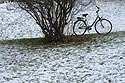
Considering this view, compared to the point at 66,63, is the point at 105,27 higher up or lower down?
higher up

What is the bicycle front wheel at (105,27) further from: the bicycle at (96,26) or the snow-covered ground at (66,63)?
the snow-covered ground at (66,63)

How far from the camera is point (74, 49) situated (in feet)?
33.8

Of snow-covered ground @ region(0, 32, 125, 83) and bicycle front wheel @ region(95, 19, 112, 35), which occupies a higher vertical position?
bicycle front wheel @ region(95, 19, 112, 35)

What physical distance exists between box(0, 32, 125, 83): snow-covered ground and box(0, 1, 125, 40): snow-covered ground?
4.88 metres

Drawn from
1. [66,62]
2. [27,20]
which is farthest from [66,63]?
[27,20]

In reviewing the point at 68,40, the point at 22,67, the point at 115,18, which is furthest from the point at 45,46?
the point at 115,18

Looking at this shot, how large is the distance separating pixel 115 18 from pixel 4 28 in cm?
757

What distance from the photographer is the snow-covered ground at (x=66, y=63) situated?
726 centimetres

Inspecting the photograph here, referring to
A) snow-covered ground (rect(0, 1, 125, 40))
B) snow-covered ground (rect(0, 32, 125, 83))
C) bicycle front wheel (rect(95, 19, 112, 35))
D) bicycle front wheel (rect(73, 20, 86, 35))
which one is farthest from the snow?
snow-covered ground (rect(0, 1, 125, 40))

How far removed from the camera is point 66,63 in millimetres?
8641

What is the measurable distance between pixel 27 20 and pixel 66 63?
41.4ft

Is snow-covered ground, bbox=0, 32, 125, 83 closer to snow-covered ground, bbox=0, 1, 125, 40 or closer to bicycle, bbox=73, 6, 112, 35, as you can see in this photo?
bicycle, bbox=73, 6, 112, 35

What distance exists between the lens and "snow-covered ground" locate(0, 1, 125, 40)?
16533mm

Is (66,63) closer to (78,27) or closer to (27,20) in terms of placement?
(78,27)
